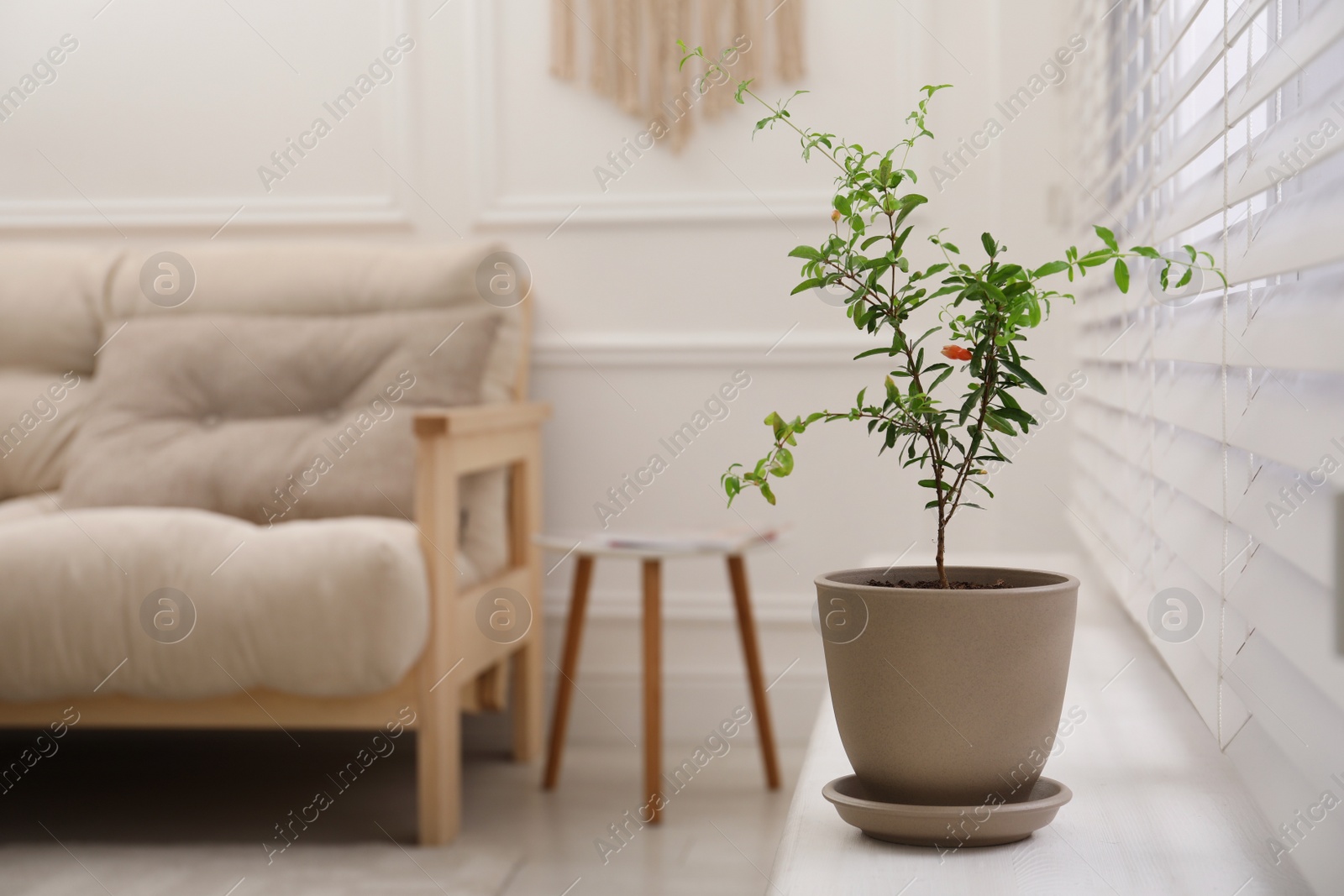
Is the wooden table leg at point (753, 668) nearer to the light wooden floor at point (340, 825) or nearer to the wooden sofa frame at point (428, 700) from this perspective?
the light wooden floor at point (340, 825)

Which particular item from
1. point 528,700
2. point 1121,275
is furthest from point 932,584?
point 528,700

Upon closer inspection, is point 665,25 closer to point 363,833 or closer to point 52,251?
point 52,251

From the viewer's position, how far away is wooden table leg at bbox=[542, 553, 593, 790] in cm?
205

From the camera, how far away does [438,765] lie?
1.73 m

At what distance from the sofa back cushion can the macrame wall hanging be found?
551 millimetres

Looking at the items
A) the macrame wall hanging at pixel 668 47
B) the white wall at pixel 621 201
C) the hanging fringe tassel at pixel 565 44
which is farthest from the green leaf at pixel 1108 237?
the hanging fringe tassel at pixel 565 44

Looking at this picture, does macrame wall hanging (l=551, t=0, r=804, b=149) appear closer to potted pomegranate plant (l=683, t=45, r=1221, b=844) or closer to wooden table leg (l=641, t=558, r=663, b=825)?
wooden table leg (l=641, t=558, r=663, b=825)

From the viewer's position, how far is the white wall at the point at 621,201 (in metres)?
2.26

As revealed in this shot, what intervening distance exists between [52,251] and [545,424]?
3.42ft

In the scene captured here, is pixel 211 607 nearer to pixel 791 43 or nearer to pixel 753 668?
pixel 753 668

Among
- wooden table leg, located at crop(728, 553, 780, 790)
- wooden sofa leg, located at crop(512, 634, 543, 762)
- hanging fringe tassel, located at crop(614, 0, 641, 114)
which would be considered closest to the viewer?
wooden table leg, located at crop(728, 553, 780, 790)

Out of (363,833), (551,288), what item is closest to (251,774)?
(363,833)

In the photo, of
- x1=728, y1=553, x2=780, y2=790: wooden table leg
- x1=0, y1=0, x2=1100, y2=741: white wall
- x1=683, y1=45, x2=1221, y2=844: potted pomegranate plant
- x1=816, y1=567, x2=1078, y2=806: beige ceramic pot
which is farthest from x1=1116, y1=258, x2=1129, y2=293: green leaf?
x1=0, y1=0, x2=1100, y2=741: white wall

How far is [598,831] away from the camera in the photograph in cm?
183
